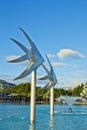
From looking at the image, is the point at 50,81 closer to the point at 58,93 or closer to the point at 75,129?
the point at 75,129

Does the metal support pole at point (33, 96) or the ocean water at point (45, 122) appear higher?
the metal support pole at point (33, 96)

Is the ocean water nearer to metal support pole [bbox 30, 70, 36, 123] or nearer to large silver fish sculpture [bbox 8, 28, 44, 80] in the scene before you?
metal support pole [bbox 30, 70, 36, 123]

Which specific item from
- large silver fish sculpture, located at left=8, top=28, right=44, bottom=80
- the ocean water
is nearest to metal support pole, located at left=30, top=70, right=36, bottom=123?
large silver fish sculpture, located at left=8, top=28, right=44, bottom=80

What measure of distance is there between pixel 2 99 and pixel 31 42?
507 ft

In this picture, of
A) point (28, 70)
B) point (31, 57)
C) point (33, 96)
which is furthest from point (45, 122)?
point (31, 57)

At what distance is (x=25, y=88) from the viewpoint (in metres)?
197

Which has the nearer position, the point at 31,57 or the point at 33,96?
the point at 33,96

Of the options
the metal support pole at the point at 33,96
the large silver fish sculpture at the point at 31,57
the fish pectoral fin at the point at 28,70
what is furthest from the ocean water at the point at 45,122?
the large silver fish sculpture at the point at 31,57

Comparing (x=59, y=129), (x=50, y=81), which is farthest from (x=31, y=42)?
(x=50, y=81)

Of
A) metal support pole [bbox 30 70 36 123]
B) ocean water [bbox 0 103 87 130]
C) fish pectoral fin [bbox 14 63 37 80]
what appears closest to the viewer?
ocean water [bbox 0 103 87 130]

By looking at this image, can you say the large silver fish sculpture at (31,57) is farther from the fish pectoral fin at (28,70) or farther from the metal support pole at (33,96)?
the metal support pole at (33,96)

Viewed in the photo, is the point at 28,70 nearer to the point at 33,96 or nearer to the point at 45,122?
the point at 33,96

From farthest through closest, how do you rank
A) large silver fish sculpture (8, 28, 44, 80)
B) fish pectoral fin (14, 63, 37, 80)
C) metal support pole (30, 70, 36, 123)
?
fish pectoral fin (14, 63, 37, 80), metal support pole (30, 70, 36, 123), large silver fish sculpture (8, 28, 44, 80)

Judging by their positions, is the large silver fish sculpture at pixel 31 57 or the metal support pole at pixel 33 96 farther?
the metal support pole at pixel 33 96
